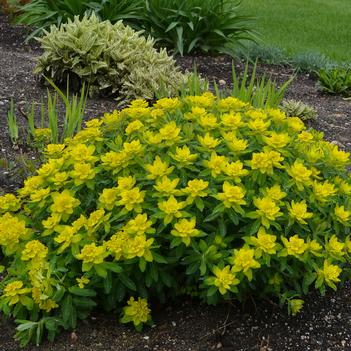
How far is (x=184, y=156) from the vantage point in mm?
2879

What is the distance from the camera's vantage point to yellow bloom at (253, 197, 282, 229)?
2.71 metres

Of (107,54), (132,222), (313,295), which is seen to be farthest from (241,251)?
(107,54)

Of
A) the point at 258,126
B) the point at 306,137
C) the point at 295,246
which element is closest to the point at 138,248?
the point at 295,246

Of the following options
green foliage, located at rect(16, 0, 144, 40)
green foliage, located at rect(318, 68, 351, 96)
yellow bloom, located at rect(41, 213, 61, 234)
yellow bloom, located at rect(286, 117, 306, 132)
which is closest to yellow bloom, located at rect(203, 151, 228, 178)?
yellow bloom, located at rect(286, 117, 306, 132)

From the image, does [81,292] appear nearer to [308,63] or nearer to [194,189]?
[194,189]

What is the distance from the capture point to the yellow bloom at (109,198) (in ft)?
9.32

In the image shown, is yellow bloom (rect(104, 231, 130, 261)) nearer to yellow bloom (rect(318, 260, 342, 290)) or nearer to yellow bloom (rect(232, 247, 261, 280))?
yellow bloom (rect(232, 247, 261, 280))

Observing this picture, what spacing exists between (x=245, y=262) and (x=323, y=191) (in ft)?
1.67

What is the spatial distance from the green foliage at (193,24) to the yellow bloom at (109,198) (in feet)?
16.6

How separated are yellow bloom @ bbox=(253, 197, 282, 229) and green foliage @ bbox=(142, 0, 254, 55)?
518cm

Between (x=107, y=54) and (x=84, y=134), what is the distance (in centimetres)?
275

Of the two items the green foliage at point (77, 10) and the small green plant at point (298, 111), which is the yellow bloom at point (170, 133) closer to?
the small green plant at point (298, 111)

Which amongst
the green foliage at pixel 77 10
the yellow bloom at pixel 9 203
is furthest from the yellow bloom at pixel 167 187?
the green foliage at pixel 77 10

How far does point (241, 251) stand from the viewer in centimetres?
266
